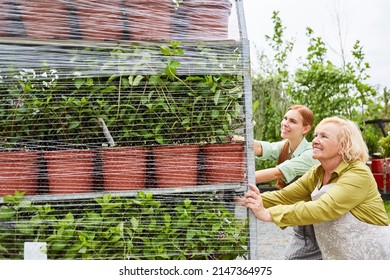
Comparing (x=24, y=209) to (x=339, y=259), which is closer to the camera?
(x=24, y=209)

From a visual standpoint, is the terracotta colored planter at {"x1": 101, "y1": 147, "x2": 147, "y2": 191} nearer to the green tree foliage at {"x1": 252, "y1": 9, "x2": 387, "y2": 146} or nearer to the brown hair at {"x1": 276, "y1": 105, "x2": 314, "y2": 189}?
the brown hair at {"x1": 276, "y1": 105, "x2": 314, "y2": 189}

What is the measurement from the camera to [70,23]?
2156mm

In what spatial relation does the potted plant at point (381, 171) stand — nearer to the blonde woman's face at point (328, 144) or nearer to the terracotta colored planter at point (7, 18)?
the blonde woman's face at point (328, 144)

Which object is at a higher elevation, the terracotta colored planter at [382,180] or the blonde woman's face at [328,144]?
the blonde woman's face at [328,144]

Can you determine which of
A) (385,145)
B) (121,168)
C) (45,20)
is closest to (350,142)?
(121,168)

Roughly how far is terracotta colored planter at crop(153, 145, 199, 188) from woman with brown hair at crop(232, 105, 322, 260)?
0.53 meters

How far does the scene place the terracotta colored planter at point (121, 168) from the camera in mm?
2098

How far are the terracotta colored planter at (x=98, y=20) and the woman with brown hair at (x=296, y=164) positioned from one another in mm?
889

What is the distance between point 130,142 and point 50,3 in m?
0.60

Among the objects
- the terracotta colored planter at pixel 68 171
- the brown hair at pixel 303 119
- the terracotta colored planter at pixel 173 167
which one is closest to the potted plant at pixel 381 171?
the brown hair at pixel 303 119

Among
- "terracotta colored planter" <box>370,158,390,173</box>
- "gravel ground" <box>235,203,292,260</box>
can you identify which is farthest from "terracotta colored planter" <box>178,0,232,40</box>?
"terracotta colored planter" <box>370,158,390,173</box>

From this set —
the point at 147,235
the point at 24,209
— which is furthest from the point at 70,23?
the point at 147,235

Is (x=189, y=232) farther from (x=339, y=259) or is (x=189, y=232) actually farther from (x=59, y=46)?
(x=59, y=46)

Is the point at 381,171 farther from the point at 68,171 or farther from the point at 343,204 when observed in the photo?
the point at 68,171
